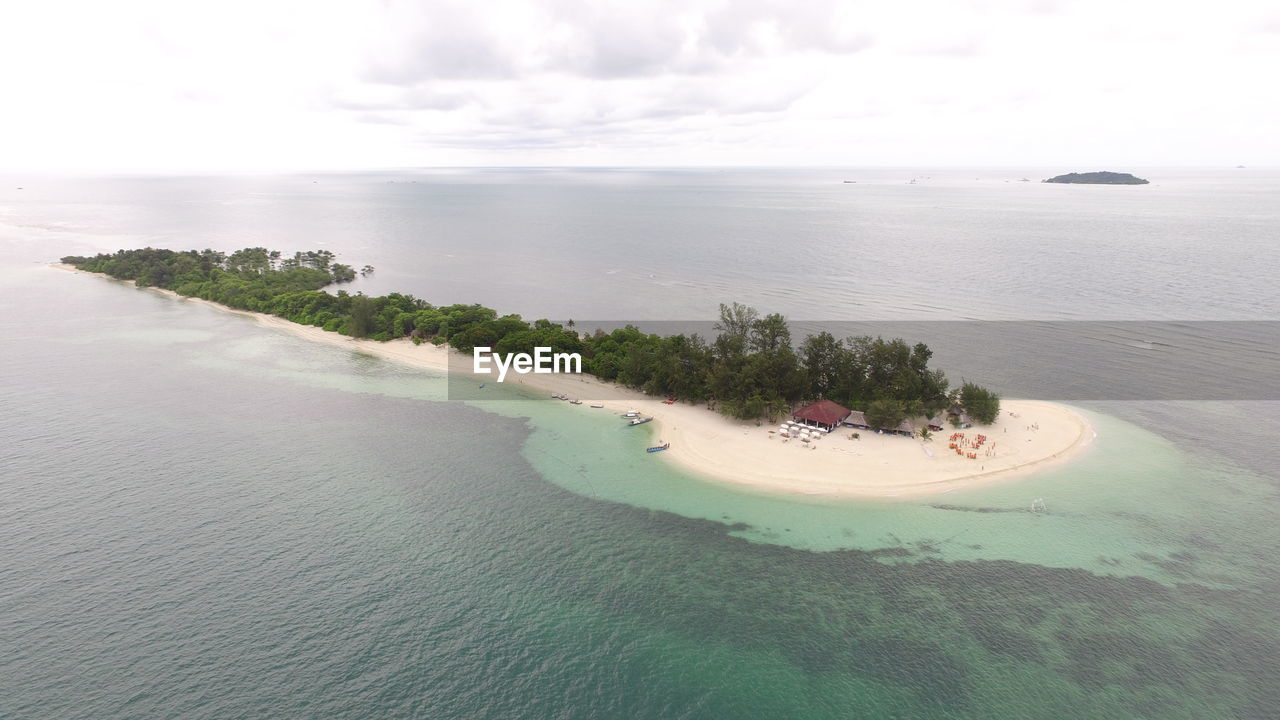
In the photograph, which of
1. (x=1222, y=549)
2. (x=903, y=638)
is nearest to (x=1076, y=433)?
(x=1222, y=549)

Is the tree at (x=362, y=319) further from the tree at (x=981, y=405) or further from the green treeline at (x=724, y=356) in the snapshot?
the tree at (x=981, y=405)

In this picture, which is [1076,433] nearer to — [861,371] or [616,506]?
[861,371]

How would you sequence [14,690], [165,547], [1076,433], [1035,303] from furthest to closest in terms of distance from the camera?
[1035,303] → [1076,433] → [165,547] → [14,690]

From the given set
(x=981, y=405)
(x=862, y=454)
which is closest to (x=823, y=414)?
(x=862, y=454)
